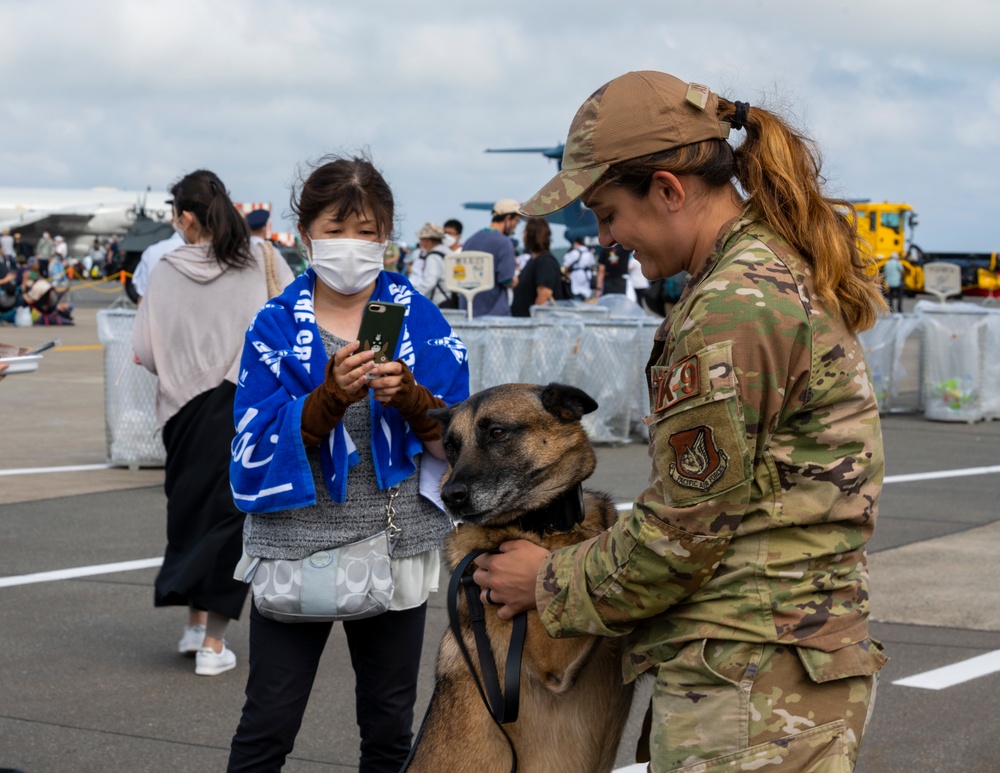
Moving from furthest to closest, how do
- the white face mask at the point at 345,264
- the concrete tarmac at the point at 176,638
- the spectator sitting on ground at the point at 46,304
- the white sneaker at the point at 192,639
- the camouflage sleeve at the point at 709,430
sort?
1. the spectator sitting on ground at the point at 46,304
2. the white sneaker at the point at 192,639
3. the concrete tarmac at the point at 176,638
4. the white face mask at the point at 345,264
5. the camouflage sleeve at the point at 709,430

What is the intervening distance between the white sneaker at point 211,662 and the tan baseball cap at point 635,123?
4138 millimetres

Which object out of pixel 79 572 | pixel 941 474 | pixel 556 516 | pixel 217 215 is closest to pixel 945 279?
pixel 941 474

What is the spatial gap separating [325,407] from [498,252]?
1147cm

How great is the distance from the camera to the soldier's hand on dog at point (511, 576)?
7.63 feet

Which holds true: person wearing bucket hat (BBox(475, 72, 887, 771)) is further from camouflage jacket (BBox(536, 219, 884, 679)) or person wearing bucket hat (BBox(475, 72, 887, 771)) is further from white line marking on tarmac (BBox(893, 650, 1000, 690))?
white line marking on tarmac (BBox(893, 650, 1000, 690))

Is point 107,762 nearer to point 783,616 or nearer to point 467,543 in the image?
point 467,543

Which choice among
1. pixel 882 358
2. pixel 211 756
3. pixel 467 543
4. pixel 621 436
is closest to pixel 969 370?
pixel 882 358

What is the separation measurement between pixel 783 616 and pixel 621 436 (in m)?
10.6

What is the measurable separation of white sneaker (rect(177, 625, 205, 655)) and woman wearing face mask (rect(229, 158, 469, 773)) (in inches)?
102

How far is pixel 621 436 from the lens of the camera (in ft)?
41.5

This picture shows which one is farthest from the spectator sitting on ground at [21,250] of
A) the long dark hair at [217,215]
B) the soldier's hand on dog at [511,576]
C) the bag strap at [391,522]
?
the soldier's hand on dog at [511,576]

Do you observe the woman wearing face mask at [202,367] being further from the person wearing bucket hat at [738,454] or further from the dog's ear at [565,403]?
the person wearing bucket hat at [738,454]

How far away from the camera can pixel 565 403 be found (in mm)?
2930

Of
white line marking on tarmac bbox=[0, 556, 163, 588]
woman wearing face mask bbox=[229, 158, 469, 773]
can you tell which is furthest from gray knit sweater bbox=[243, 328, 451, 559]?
white line marking on tarmac bbox=[0, 556, 163, 588]
